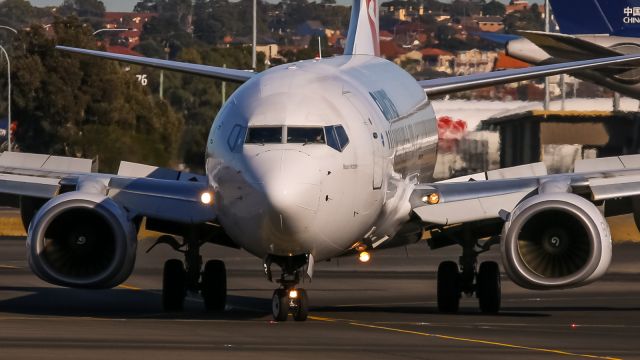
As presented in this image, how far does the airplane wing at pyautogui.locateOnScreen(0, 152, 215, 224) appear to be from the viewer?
23938mm

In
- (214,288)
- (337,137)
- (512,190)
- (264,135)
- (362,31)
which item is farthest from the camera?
(362,31)

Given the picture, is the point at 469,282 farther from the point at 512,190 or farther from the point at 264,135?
the point at 264,135

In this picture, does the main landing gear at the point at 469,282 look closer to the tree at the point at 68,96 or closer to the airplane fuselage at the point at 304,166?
the airplane fuselage at the point at 304,166

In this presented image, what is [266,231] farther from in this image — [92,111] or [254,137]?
[92,111]

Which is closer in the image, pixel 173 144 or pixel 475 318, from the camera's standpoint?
pixel 475 318

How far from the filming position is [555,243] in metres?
23.5

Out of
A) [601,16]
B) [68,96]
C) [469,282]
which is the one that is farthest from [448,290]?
[68,96]


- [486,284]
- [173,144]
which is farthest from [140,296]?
[173,144]

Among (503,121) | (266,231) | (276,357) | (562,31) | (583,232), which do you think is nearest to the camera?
(276,357)

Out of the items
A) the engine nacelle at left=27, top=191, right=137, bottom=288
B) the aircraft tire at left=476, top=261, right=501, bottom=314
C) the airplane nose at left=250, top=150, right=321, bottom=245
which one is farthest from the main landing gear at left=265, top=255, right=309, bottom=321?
the aircraft tire at left=476, top=261, right=501, bottom=314

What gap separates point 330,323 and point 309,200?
2425mm

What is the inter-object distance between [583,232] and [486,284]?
2.51m

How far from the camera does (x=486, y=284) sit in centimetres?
2553

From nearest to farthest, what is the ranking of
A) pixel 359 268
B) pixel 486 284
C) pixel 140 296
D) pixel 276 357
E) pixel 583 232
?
1. pixel 276 357
2. pixel 583 232
3. pixel 486 284
4. pixel 140 296
5. pixel 359 268
